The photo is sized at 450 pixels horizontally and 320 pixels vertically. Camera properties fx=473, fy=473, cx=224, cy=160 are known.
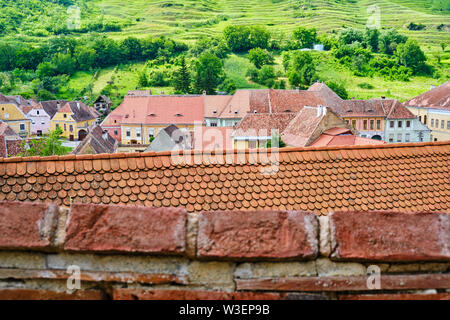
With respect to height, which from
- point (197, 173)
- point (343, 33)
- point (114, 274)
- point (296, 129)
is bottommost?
point (296, 129)

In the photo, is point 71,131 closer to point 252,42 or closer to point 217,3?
point 252,42

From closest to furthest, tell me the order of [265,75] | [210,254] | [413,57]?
[210,254] < [265,75] < [413,57]

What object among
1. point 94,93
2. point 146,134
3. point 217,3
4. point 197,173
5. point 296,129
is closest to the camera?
point 197,173

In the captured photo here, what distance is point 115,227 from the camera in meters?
2.39

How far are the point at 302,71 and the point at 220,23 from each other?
224 ft

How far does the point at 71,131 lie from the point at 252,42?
55.9 meters

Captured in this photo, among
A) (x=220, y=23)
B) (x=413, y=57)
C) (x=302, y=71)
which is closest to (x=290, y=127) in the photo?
(x=302, y=71)

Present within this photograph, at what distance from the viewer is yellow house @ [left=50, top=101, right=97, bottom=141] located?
196 feet

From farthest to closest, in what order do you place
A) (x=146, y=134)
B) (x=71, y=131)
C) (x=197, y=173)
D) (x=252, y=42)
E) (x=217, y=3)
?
(x=217, y=3), (x=252, y=42), (x=71, y=131), (x=146, y=134), (x=197, y=173)

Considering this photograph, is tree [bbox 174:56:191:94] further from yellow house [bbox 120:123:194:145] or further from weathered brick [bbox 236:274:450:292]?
weathered brick [bbox 236:274:450:292]

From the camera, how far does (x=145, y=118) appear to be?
5603 cm

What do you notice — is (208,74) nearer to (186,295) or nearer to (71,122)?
(71,122)

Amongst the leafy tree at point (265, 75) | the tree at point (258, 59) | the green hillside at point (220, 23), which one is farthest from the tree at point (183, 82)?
the tree at point (258, 59)
